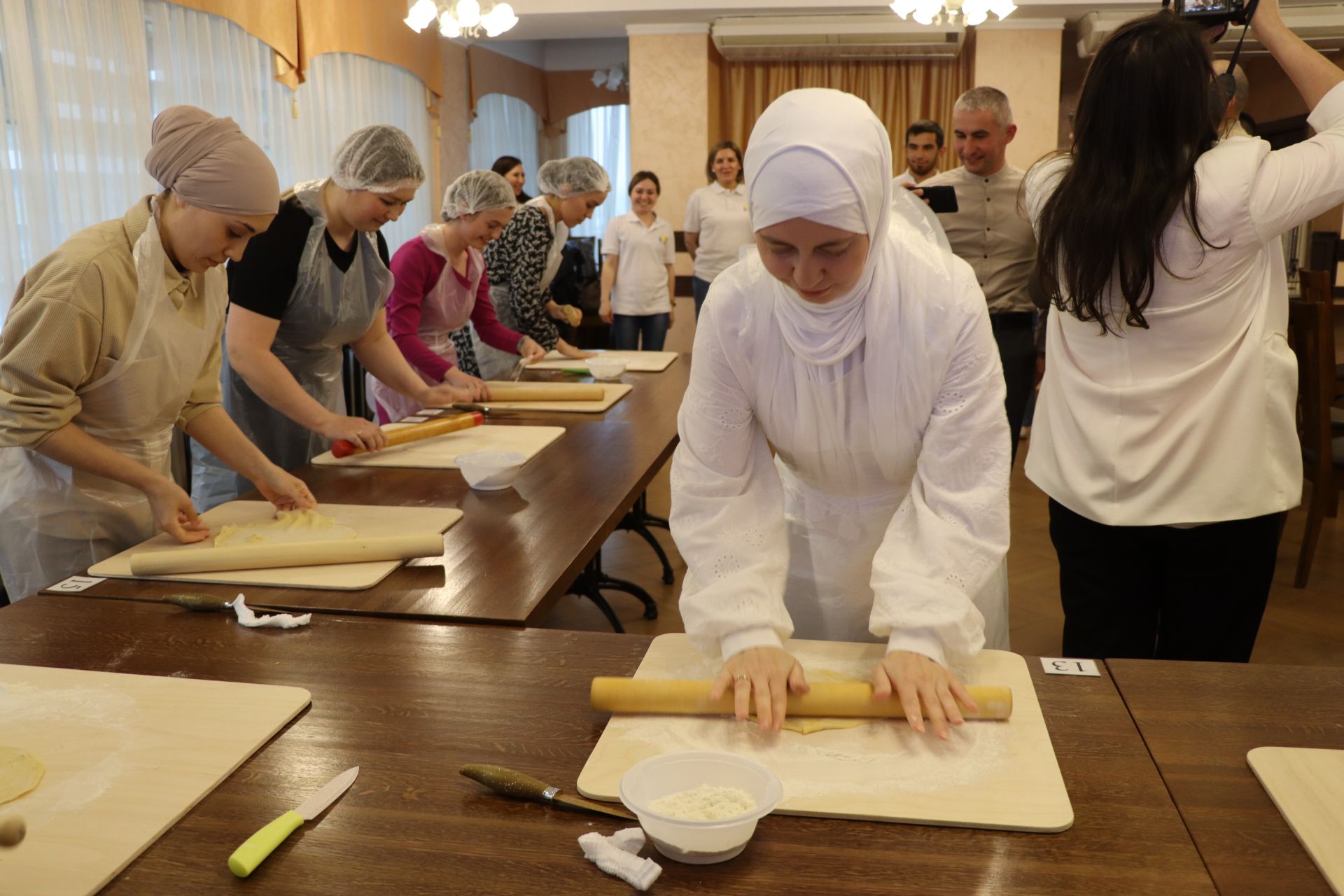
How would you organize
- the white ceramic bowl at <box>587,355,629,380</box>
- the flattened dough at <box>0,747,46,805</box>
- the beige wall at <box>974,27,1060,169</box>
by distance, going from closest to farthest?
1. the flattened dough at <box>0,747,46,805</box>
2. the white ceramic bowl at <box>587,355,629,380</box>
3. the beige wall at <box>974,27,1060,169</box>

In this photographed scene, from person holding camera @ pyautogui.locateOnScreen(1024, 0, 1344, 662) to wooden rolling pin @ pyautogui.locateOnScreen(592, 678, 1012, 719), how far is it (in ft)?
2.75

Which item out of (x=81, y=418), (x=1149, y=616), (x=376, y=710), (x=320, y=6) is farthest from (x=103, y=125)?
(x=1149, y=616)

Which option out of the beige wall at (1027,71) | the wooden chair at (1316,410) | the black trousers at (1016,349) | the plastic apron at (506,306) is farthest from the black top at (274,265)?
the beige wall at (1027,71)

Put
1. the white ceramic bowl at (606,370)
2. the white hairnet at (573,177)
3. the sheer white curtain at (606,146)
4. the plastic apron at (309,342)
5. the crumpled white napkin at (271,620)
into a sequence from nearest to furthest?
the crumpled white napkin at (271,620) → the plastic apron at (309,342) → the white ceramic bowl at (606,370) → the white hairnet at (573,177) → the sheer white curtain at (606,146)

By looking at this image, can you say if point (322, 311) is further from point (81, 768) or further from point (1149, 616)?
point (1149, 616)

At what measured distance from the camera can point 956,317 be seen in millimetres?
1209

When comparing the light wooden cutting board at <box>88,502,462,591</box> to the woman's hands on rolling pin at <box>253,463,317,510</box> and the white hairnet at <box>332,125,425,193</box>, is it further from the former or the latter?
the white hairnet at <box>332,125,425,193</box>

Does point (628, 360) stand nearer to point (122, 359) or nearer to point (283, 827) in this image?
point (122, 359)

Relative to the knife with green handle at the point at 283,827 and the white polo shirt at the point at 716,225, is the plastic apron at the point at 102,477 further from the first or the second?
the white polo shirt at the point at 716,225

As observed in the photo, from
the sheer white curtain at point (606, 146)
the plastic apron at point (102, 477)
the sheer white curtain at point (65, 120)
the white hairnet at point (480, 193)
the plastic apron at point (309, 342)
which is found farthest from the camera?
the sheer white curtain at point (606, 146)

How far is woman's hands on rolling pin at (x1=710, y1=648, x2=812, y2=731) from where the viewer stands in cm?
106

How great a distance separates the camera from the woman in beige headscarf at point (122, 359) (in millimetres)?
1649

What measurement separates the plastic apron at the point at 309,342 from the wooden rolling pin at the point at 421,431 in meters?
0.29

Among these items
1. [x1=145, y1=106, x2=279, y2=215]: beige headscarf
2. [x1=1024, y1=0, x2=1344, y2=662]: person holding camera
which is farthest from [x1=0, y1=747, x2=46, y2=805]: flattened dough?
[x1=1024, y1=0, x2=1344, y2=662]: person holding camera
